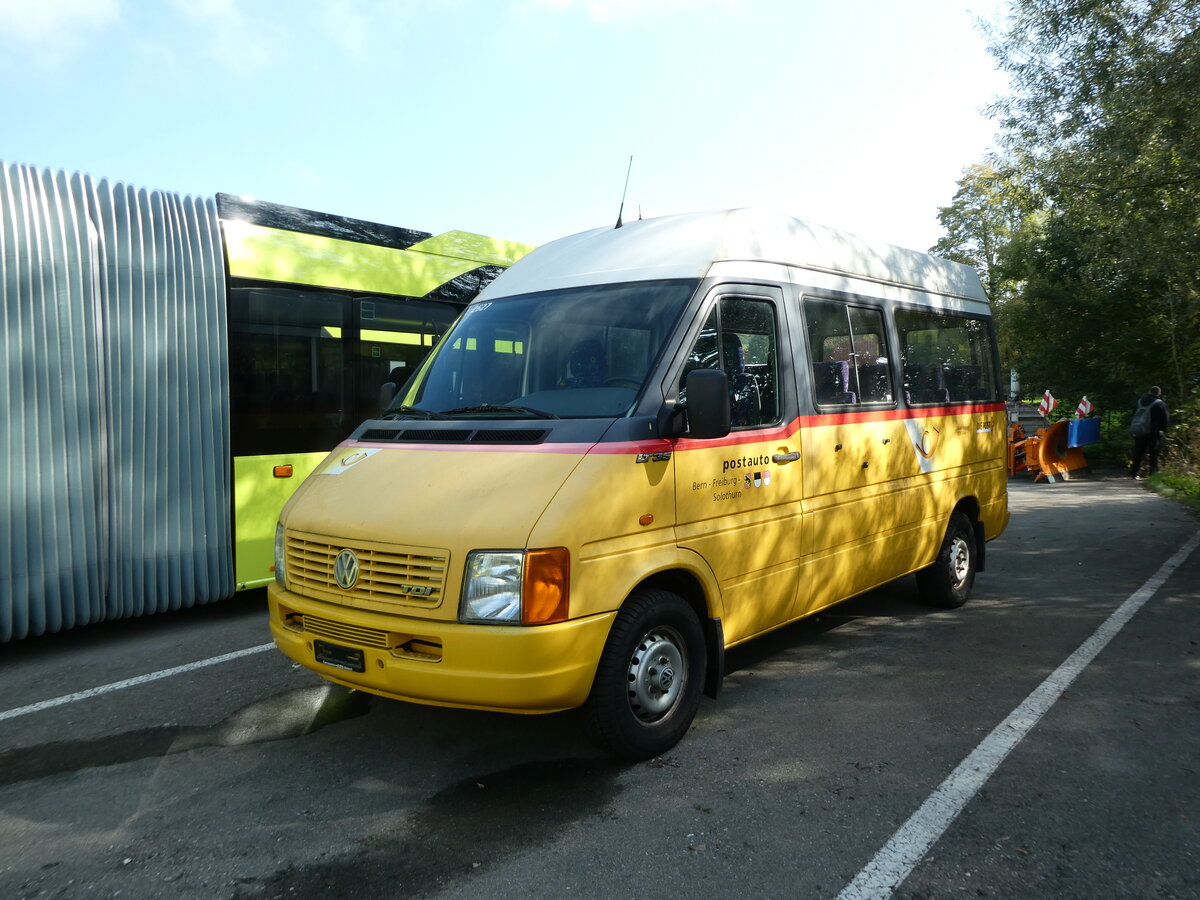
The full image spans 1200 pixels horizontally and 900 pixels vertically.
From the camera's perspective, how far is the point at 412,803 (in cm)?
392

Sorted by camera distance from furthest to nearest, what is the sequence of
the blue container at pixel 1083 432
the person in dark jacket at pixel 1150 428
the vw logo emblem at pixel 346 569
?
the blue container at pixel 1083 432
the person in dark jacket at pixel 1150 428
the vw logo emblem at pixel 346 569

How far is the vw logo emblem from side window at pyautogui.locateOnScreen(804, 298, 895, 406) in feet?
9.20

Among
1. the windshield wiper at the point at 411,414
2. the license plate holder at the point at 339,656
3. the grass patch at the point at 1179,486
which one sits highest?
the windshield wiper at the point at 411,414

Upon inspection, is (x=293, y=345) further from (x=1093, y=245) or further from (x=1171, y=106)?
(x=1093, y=245)

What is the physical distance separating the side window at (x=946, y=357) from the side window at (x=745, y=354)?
1836 mm

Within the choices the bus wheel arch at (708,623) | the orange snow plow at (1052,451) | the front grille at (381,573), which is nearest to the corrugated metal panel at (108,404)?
the front grille at (381,573)

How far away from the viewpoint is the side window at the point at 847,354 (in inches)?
217

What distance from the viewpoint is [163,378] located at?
6887mm

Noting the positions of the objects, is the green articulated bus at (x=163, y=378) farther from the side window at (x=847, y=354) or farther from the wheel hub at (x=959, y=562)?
the wheel hub at (x=959, y=562)

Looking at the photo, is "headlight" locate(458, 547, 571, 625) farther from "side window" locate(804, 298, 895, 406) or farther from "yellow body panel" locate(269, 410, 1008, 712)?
"side window" locate(804, 298, 895, 406)

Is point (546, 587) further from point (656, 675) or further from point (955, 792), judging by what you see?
point (955, 792)

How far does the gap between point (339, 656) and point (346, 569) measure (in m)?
0.39

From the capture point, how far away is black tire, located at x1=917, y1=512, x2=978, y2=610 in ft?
23.5

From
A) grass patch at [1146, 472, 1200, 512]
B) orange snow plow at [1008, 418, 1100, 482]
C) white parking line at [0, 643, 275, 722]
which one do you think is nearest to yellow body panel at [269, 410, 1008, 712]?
white parking line at [0, 643, 275, 722]
